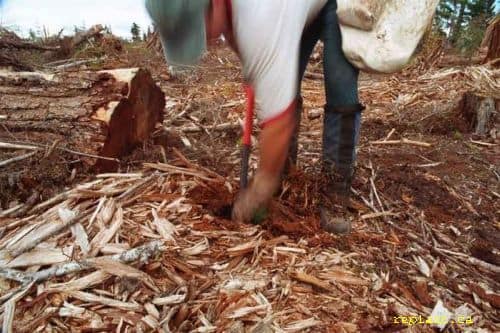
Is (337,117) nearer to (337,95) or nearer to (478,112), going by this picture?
(337,95)

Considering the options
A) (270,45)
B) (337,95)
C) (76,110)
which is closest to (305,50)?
(337,95)

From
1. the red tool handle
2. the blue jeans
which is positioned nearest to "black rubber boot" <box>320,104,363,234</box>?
the blue jeans

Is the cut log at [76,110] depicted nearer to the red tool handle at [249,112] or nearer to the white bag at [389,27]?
the red tool handle at [249,112]

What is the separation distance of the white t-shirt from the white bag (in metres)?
0.34

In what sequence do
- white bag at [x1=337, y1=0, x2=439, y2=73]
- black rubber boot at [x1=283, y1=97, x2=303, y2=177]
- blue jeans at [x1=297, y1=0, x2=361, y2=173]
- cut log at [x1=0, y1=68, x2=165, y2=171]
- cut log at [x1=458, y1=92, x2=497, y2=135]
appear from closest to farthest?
white bag at [x1=337, y1=0, x2=439, y2=73], blue jeans at [x1=297, y1=0, x2=361, y2=173], black rubber boot at [x1=283, y1=97, x2=303, y2=177], cut log at [x1=0, y1=68, x2=165, y2=171], cut log at [x1=458, y1=92, x2=497, y2=135]

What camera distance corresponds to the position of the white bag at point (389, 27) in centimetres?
176

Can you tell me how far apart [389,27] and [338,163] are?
2.36 feet

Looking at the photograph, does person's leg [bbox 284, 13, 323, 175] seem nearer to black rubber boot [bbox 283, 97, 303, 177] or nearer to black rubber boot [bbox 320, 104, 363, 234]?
black rubber boot [bbox 283, 97, 303, 177]

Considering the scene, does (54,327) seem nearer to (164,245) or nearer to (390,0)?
(164,245)

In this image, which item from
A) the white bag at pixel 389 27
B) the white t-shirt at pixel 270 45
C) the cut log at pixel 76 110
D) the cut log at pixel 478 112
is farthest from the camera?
the cut log at pixel 478 112

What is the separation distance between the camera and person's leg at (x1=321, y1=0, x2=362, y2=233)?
6.63 feet

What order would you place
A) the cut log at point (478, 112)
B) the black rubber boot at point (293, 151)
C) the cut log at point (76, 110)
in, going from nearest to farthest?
the black rubber boot at point (293, 151) → the cut log at point (76, 110) → the cut log at point (478, 112)

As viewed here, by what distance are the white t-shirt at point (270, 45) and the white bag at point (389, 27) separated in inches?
13.4

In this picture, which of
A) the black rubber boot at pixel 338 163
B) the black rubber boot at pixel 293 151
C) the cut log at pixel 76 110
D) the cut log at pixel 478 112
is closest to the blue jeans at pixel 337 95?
the black rubber boot at pixel 338 163
